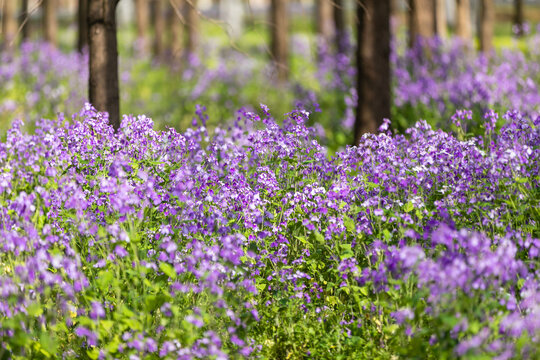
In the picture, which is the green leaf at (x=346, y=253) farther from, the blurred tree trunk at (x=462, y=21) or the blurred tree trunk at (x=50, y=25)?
the blurred tree trunk at (x=50, y=25)

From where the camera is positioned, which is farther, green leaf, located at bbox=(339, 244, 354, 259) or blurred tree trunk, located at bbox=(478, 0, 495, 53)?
blurred tree trunk, located at bbox=(478, 0, 495, 53)

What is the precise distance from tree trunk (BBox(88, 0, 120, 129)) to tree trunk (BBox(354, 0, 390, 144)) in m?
3.11

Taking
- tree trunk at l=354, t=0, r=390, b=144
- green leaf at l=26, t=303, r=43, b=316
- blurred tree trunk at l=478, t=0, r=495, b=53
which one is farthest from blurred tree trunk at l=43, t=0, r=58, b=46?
green leaf at l=26, t=303, r=43, b=316

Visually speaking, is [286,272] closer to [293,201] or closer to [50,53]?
[293,201]

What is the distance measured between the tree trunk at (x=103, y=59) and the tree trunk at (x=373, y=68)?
10.2ft

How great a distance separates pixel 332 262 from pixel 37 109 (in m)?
8.16

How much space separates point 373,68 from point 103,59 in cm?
337

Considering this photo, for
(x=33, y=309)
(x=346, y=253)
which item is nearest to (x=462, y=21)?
(x=346, y=253)

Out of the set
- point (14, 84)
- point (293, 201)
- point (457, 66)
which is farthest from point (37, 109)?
point (293, 201)

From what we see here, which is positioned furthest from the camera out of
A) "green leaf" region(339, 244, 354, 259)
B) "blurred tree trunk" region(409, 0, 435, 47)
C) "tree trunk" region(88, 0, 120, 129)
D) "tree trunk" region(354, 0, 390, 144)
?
"blurred tree trunk" region(409, 0, 435, 47)

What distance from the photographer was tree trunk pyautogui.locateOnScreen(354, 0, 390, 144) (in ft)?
25.9

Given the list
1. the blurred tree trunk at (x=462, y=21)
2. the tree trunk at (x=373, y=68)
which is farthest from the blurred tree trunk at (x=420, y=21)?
the tree trunk at (x=373, y=68)

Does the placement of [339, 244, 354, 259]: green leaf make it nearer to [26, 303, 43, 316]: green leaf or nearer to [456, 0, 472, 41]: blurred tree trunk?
[26, 303, 43, 316]: green leaf

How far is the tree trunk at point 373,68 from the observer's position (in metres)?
7.90
